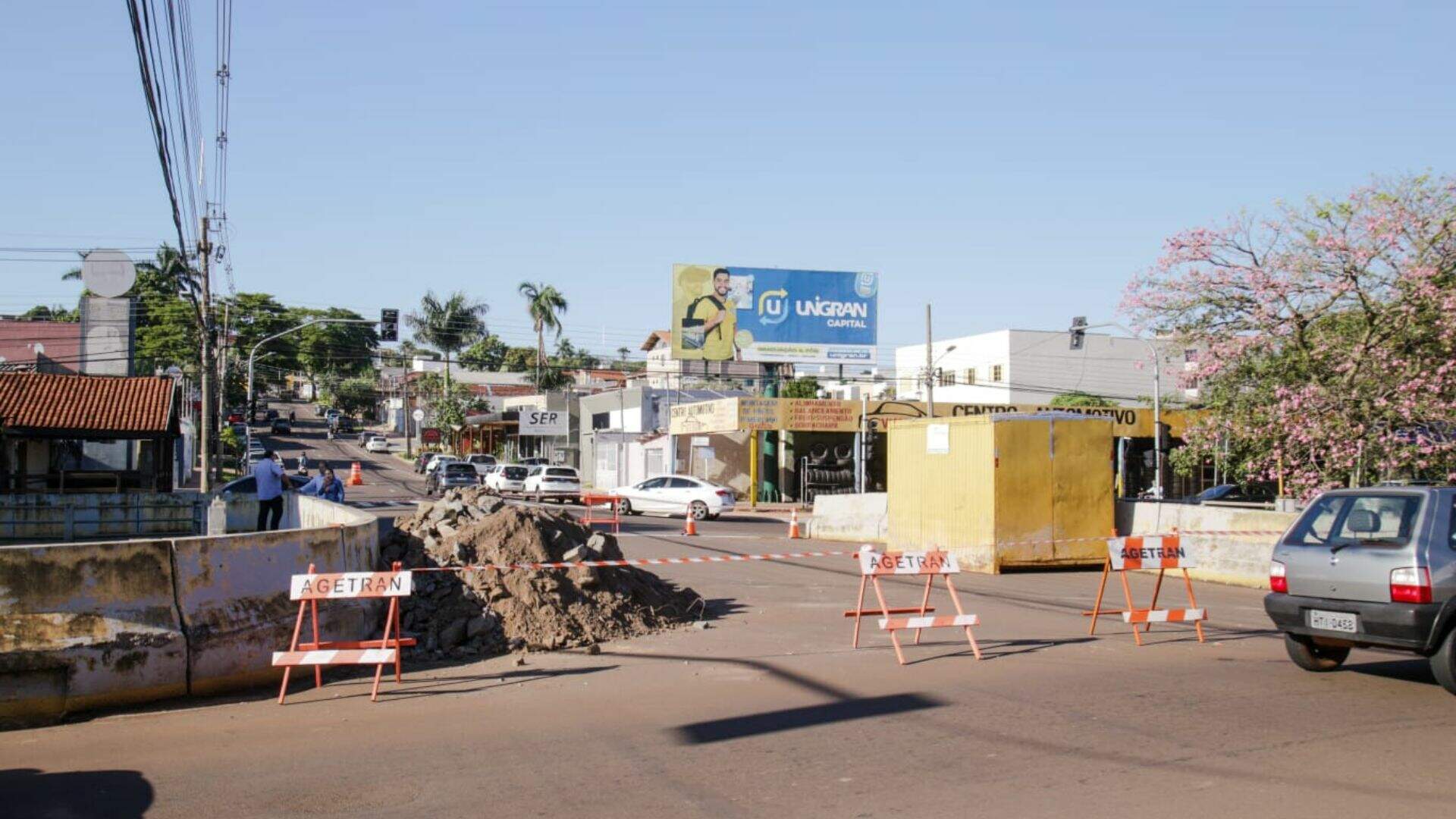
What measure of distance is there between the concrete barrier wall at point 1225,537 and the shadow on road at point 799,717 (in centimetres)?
976

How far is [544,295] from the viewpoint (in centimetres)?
8694

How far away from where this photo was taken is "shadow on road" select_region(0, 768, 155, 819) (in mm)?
6312

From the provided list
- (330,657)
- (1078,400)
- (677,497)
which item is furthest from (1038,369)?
(330,657)

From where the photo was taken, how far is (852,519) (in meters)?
27.0

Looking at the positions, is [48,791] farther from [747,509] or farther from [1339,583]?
[747,509]

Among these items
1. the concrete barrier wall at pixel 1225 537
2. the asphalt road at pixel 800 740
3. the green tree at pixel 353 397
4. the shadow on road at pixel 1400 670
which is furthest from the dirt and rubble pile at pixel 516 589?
the green tree at pixel 353 397

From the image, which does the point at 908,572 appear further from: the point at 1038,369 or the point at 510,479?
the point at 1038,369

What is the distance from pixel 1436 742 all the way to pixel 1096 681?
264 cm

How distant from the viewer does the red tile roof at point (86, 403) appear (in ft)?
103

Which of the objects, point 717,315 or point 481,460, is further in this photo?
point 481,460

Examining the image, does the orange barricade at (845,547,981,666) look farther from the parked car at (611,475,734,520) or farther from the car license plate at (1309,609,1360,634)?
the parked car at (611,475,734,520)

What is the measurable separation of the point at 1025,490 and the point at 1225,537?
10.5ft

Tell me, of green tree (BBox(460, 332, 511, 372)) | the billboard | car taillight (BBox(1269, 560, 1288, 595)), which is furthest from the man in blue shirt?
green tree (BBox(460, 332, 511, 372))

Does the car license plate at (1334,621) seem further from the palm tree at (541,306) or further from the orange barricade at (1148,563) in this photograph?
the palm tree at (541,306)
